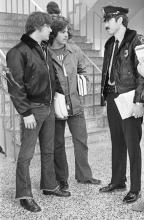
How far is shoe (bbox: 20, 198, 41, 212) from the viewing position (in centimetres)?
248

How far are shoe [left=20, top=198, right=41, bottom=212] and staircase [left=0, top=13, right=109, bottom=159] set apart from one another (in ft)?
3.78

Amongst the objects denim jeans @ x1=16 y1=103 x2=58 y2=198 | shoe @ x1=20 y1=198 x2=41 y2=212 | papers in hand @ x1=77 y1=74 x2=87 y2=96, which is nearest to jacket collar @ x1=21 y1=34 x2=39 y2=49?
denim jeans @ x1=16 y1=103 x2=58 y2=198

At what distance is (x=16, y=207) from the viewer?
2.56 meters

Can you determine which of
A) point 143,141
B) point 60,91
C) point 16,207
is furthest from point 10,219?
point 143,141

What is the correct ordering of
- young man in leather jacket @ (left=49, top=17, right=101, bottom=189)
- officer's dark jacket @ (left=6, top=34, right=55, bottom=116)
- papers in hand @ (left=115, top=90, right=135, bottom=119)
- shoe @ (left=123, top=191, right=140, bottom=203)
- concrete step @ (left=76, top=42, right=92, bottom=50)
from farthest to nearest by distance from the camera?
concrete step @ (left=76, top=42, right=92, bottom=50)
young man in leather jacket @ (left=49, top=17, right=101, bottom=189)
shoe @ (left=123, top=191, right=140, bottom=203)
papers in hand @ (left=115, top=90, right=135, bottom=119)
officer's dark jacket @ (left=6, top=34, right=55, bottom=116)

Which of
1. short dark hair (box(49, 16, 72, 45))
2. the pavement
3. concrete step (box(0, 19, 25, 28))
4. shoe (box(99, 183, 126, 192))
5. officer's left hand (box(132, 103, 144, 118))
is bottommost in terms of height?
the pavement

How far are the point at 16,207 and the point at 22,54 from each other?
108cm

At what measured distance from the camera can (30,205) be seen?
2492 mm

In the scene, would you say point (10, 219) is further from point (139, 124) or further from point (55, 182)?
point (139, 124)

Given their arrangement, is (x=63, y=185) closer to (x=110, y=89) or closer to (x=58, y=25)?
(x=110, y=89)

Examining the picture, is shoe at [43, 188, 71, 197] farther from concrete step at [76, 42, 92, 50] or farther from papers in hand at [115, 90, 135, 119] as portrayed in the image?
concrete step at [76, 42, 92, 50]

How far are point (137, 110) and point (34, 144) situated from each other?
29.6 inches

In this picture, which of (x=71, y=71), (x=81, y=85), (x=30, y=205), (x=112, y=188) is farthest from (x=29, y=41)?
(x=112, y=188)

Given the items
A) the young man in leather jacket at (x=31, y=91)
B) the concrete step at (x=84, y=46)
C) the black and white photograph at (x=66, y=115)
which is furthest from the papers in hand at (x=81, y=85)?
the concrete step at (x=84, y=46)
